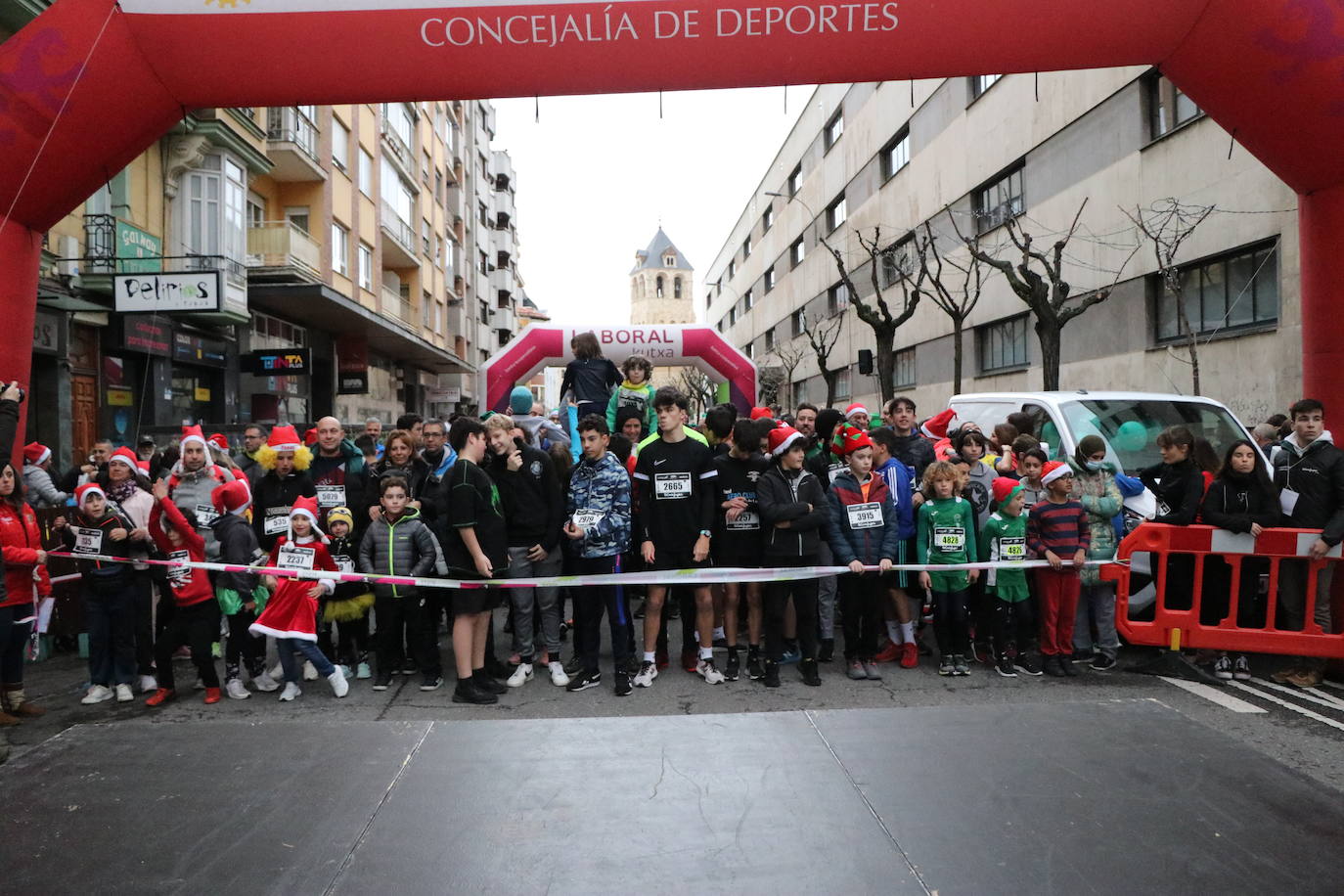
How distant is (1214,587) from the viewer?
6027 mm

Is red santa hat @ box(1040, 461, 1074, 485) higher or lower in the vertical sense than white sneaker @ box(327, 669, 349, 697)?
higher

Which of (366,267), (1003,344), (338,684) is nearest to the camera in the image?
(338,684)

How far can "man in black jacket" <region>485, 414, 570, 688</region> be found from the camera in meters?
5.92

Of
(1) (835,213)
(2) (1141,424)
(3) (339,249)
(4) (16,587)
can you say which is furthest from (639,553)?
(1) (835,213)

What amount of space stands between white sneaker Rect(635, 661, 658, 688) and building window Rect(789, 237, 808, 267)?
37639 millimetres

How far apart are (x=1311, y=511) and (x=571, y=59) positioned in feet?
18.7

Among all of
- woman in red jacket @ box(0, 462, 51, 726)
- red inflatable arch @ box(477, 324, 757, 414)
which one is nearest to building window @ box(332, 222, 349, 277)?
red inflatable arch @ box(477, 324, 757, 414)

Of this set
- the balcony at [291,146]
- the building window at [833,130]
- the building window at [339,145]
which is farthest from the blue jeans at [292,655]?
the building window at [833,130]

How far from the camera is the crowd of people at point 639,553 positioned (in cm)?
568

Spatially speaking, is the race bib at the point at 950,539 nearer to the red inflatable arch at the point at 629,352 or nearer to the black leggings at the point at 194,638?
the black leggings at the point at 194,638

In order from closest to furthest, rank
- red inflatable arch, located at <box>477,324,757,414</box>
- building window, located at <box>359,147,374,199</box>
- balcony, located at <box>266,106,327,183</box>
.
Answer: red inflatable arch, located at <box>477,324,757,414</box> < balcony, located at <box>266,106,327,183</box> < building window, located at <box>359,147,374,199</box>

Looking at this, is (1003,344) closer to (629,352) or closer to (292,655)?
(629,352)

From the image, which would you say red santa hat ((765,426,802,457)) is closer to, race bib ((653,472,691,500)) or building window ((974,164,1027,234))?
race bib ((653,472,691,500))

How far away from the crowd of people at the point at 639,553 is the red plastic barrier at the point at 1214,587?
53mm
